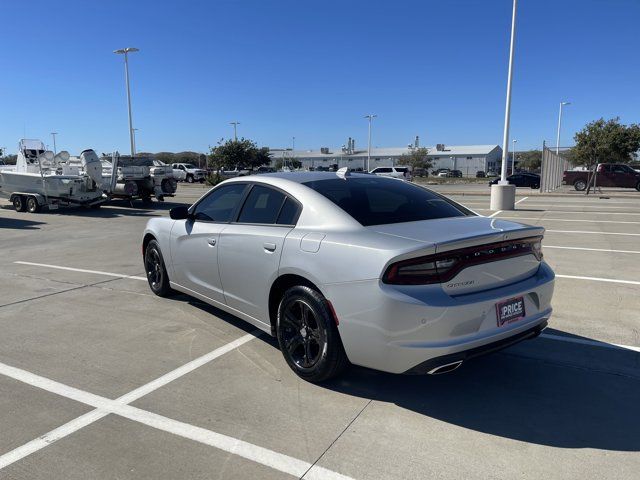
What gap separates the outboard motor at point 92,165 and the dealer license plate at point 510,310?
56.2 ft

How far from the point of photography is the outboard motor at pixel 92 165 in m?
17.3

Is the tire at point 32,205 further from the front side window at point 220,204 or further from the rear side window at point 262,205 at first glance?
the rear side window at point 262,205

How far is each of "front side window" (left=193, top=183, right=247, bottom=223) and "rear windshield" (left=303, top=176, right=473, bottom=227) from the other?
844mm

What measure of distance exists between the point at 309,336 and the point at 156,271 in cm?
310

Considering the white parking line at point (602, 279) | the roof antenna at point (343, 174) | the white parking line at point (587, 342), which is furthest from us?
the white parking line at point (602, 279)

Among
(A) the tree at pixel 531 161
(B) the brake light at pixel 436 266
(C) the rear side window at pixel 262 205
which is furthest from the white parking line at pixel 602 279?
(A) the tree at pixel 531 161

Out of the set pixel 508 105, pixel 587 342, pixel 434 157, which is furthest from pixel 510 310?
pixel 434 157

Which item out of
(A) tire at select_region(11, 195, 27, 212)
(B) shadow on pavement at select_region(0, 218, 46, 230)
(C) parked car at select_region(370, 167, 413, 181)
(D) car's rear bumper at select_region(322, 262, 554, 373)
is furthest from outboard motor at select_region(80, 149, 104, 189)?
(C) parked car at select_region(370, 167, 413, 181)

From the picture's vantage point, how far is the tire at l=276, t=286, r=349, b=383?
11.3 feet

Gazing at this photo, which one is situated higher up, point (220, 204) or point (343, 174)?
point (343, 174)

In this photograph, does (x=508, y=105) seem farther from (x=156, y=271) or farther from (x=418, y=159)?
(x=418, y=159)

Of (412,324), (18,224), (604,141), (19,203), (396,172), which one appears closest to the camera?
(412,324)

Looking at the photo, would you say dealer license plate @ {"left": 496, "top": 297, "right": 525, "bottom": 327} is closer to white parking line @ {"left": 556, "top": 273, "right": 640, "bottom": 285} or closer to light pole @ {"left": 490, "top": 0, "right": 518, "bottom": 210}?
white parking line @ {"left": 556, "top": 273, "right": 640, "bottom": 285}

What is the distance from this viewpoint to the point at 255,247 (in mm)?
4062
